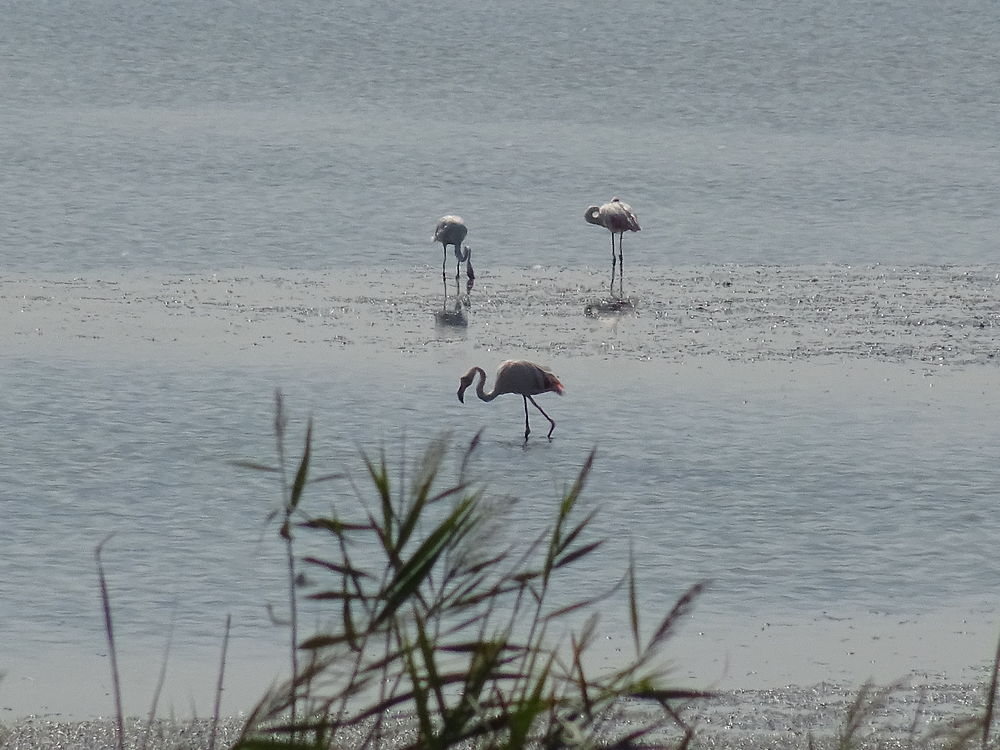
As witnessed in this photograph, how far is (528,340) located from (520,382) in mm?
1949

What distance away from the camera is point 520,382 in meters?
9.73

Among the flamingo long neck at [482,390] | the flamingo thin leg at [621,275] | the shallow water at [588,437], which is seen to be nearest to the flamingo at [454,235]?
the shallow water at [588,437]

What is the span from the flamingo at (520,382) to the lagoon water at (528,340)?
0.14m

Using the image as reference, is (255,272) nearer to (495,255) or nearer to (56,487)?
(495,255)

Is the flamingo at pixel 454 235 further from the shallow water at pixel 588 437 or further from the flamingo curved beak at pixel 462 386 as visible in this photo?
the flamingo curved beak at pixel 462 386

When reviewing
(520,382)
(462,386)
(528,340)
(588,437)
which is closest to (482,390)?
(462,386)

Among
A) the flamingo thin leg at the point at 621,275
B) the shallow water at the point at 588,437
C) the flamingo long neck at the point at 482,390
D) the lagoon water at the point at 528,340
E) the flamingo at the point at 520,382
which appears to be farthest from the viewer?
the flamingo thin leg at the point at 621,275

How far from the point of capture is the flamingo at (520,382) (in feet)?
31.8

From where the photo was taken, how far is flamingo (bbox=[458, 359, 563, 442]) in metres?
9.70

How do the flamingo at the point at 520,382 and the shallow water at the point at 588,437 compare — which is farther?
the flamingo at the point at 520,382

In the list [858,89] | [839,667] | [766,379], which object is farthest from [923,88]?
[839,667]

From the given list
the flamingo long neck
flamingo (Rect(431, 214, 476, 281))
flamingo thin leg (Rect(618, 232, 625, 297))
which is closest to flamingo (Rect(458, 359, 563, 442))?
the flamingo long neck

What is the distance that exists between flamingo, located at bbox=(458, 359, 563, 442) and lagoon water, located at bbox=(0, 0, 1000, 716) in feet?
0.45

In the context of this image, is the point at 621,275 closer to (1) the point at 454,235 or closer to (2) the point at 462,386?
(1) the point at 454,235
